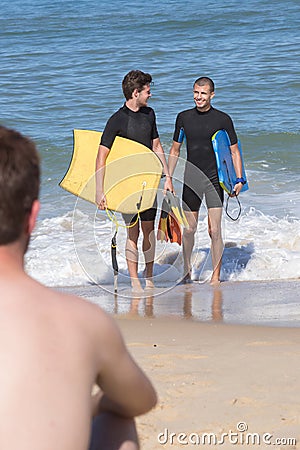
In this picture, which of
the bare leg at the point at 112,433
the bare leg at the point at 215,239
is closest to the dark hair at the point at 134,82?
the bare leg at the point at 215,239

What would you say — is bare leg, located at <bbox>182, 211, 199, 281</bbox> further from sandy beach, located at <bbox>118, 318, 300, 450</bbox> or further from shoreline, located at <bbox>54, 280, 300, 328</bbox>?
sandy beach, located at <bbox>118, 318, 300, 450</bbox>

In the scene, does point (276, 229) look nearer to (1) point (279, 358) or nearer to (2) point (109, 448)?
(1) point (279, 358)

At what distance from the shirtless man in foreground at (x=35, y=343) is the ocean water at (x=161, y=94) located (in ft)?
18.0

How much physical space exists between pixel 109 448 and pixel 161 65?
15990 mm

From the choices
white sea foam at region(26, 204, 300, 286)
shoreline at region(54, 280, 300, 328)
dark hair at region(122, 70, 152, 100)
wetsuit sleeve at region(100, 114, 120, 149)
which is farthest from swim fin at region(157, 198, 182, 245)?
dark hair at region(122, 70, 152, 100)

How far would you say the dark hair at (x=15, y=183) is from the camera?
179 cm

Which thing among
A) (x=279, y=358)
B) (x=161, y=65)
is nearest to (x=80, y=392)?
(x=279, y=358)

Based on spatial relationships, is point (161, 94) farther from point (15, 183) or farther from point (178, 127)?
point (15, 183)

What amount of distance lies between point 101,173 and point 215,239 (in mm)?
1286

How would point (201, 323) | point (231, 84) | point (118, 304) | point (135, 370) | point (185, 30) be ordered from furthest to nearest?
point (185, 30)
point (231, 84)
point (118, 304)
point (201, 323)
point (135, 370)

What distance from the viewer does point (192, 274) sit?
7.58 metres

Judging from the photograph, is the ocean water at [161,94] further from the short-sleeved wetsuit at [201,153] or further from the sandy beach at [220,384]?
the sandy beach at [220,384]

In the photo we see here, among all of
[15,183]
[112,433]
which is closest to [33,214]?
[15,183]

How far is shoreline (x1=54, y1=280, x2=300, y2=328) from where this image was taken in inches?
227
